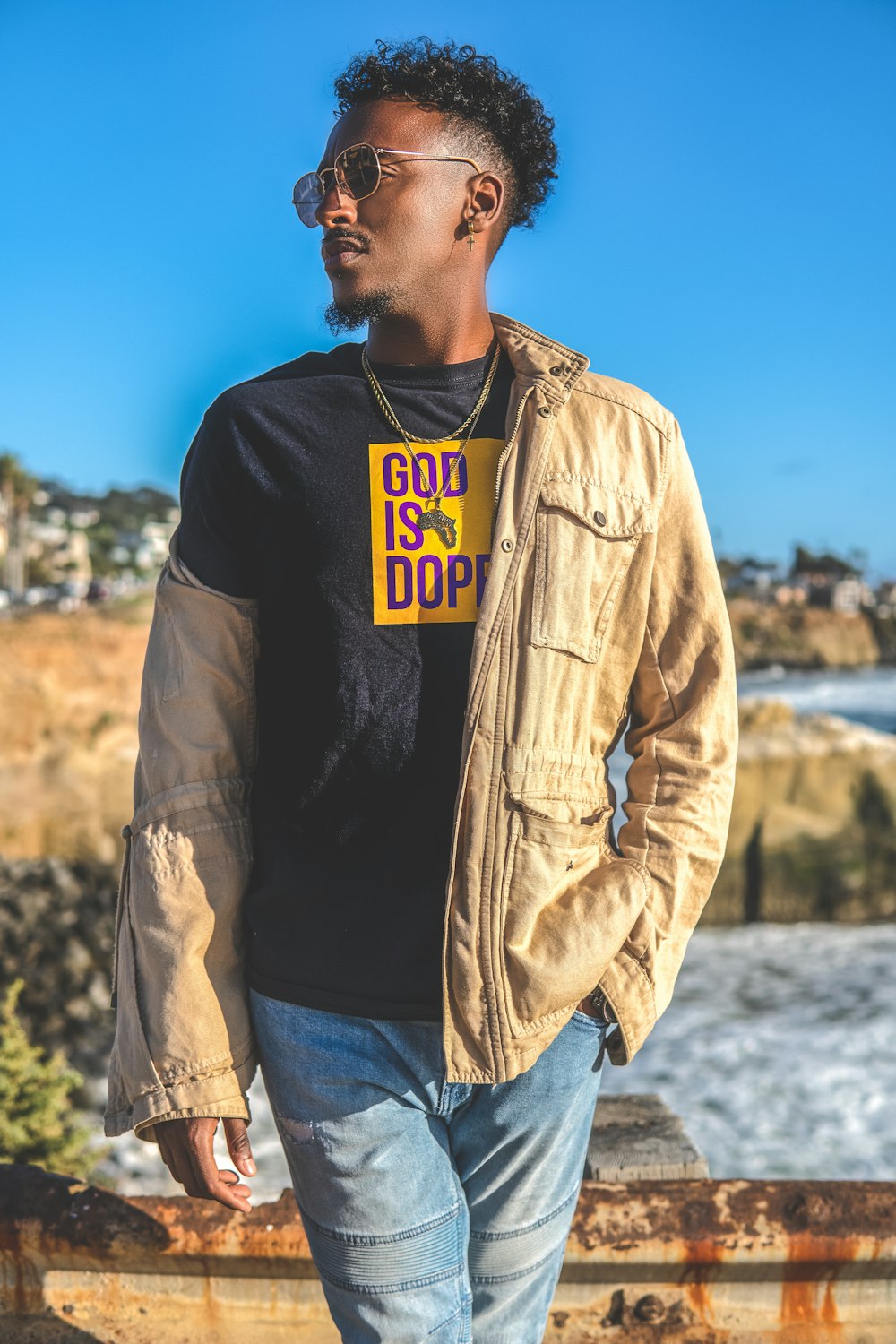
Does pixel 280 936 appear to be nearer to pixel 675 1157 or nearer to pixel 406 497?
pixel 406 497

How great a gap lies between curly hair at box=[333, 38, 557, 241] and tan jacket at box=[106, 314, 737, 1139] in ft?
1.15

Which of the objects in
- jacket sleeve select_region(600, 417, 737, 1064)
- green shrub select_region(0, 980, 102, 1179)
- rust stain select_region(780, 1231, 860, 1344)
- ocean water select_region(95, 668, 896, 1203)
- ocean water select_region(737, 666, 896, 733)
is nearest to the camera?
jacket sleeve select_region(600, 417, 737, 1064)

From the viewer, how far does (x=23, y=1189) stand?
8.76 feet

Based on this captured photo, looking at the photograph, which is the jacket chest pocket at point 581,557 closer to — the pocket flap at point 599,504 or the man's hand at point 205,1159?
the pocket flap at point 599,504

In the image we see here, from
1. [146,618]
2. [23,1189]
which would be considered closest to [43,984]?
[23,1189]

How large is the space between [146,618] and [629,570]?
29.4 metres

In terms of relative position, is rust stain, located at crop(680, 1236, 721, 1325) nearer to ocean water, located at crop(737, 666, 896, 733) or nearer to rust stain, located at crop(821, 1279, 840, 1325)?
rust stain, located at crop(821, 1279, 840, 1325)

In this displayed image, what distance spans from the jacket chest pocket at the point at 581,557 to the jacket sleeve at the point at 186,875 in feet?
1.62

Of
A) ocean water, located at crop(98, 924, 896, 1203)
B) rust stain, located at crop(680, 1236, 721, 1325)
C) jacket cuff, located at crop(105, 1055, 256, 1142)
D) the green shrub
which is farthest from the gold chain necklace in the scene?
ocean water, located at crop(98, 924, 896, 1203)

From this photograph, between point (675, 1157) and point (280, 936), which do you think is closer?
point (280, 936)

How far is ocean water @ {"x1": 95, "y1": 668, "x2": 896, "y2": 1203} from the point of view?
8000mm

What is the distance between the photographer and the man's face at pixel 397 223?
1888 mm

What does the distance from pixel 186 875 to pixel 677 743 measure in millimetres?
845

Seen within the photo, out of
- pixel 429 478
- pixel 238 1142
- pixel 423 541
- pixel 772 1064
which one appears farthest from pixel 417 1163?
pixel 772 1064
